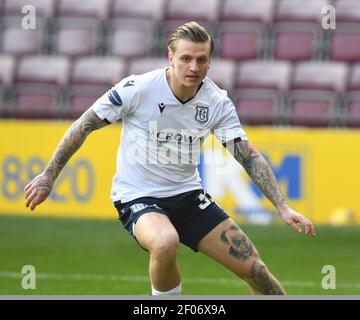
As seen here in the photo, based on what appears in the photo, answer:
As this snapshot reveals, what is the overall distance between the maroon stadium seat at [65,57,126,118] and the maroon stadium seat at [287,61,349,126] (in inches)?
108

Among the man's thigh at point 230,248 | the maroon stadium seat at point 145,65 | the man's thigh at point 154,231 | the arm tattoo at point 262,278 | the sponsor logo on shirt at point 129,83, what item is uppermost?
the sponsor logo on shirt at point 129,83

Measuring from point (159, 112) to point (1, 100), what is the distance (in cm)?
1058

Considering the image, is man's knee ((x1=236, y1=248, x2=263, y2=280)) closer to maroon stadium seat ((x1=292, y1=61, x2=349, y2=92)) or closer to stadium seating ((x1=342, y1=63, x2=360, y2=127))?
stadium seating ((x1=342, y1=63, x2=360, y2=127))

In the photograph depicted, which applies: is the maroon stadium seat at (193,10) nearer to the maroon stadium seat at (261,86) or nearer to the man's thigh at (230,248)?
the maroon stadium seat at (261,86)

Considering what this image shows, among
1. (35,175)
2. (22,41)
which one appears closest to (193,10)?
(22,41)

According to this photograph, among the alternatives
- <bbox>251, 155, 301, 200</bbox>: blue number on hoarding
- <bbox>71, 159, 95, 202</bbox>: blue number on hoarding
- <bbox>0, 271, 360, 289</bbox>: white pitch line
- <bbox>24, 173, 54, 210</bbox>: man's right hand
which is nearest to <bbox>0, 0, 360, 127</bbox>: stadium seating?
<bbox>71, 159, 95, 202</bbox>: blue number on hoarding

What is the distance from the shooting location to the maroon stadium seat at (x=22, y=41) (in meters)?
19.7

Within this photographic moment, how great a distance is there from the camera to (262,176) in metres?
8.18

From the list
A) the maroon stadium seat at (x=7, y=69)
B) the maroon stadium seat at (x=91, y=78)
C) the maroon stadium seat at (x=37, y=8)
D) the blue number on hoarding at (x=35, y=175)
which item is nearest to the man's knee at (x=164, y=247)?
the blue number on hoarding at (x=35, y=175)

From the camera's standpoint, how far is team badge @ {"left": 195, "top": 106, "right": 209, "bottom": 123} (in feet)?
26.9

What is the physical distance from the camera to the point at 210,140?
1555 cm

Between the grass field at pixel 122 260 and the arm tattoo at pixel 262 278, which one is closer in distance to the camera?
the arm tattoo at pixel 262 278

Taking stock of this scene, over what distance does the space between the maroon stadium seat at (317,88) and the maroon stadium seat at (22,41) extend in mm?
4410
